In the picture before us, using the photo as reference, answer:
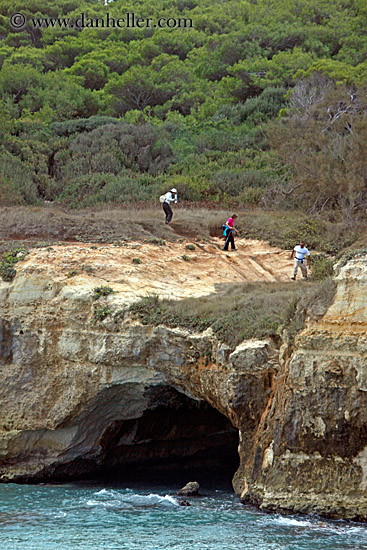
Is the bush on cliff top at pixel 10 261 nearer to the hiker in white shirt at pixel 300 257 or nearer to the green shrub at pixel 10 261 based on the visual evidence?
the green shrub at pixel 10 261

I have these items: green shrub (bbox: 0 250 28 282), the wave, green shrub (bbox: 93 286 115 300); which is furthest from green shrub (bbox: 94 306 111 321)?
the wave

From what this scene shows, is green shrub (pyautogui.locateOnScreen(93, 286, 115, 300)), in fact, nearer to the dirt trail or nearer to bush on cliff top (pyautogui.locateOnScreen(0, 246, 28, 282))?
the dirt trail

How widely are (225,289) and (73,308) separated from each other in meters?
4.37

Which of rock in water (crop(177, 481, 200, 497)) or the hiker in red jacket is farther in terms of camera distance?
the hiker in red jacket

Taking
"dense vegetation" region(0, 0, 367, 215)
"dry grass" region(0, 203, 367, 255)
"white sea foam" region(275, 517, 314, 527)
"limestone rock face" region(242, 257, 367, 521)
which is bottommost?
"white sea foam" region(275, 517, 314, 527)

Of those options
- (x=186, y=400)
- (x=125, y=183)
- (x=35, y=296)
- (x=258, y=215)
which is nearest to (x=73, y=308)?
(x=35, y=296)

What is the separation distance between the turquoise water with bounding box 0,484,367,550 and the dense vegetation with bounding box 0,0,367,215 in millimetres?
17117

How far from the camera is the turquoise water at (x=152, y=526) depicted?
46.5 feet

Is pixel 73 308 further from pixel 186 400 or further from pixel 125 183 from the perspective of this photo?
pixel 125 183

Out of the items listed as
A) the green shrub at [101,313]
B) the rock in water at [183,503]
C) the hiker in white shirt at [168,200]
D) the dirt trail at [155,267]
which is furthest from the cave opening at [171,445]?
the hiker in white shirt at [168,200]

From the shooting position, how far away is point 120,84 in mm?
50531

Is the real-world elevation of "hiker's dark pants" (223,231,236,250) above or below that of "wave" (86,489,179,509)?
above

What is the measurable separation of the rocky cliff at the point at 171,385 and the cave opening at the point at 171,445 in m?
0.05

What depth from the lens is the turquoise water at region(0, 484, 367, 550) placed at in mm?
14188
